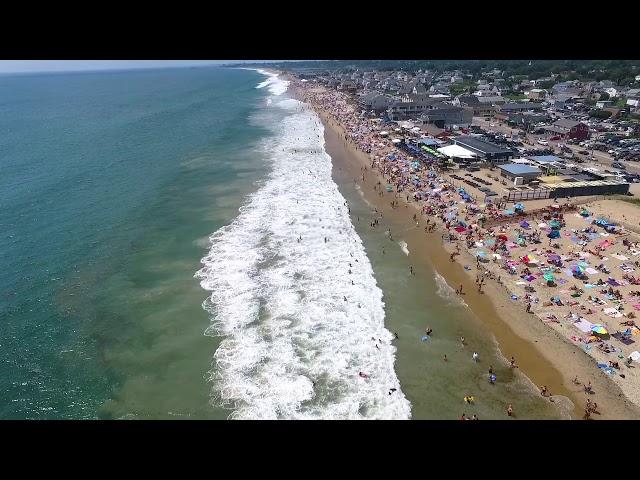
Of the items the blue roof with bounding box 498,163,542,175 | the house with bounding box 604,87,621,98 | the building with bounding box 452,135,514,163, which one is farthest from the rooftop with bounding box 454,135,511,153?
the house with bounding box 604,87,621,98

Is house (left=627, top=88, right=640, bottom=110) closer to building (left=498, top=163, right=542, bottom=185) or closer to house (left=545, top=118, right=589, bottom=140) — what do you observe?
house (left=545, top=118, right=589, bottom=140)

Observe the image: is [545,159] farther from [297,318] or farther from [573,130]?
[297,318]

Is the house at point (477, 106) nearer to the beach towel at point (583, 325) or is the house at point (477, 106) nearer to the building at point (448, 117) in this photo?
the building at point (448, 117)

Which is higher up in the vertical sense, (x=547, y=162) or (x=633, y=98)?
(x=633, y=98)

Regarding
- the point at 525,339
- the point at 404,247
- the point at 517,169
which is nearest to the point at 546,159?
the point at 517,169

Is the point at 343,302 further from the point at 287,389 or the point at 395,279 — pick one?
the point at 287,389

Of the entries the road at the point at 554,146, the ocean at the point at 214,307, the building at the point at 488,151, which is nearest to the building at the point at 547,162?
the building at the point at 488,151
